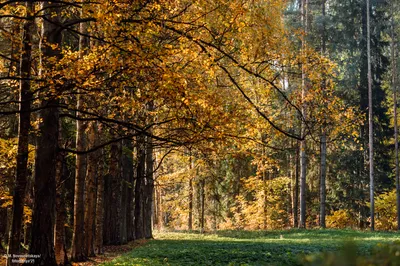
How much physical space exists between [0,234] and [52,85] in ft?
46.2

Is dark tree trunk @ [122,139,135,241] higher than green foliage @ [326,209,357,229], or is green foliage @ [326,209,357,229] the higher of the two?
dark tree trunk @ [122,139,135,241]

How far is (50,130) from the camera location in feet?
33.8

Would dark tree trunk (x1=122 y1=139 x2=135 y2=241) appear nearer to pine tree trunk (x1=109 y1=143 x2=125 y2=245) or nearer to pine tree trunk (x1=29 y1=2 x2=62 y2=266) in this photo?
pine tree trunk (x1=109 y1=143 x2=125 y2=245)

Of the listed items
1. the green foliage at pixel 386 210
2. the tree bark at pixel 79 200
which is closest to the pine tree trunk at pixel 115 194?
the tree bark at pixel 79 200

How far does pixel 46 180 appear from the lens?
10.1m

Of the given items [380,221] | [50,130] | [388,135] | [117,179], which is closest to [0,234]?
[117,179]

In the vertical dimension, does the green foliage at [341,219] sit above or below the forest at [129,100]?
below

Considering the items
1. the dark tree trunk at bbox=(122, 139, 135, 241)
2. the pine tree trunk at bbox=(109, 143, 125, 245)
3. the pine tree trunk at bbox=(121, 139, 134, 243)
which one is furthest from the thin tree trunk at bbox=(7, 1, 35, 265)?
the dark tree trunk at bbox=(122, 139, 135, 241)

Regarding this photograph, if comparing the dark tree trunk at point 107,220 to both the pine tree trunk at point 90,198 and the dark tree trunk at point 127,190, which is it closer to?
the dark tree trunk at point 127,190

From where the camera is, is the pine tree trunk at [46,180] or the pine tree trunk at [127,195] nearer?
the pine tree trunk at [46,180]

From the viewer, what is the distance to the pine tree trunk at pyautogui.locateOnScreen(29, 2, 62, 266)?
982cm

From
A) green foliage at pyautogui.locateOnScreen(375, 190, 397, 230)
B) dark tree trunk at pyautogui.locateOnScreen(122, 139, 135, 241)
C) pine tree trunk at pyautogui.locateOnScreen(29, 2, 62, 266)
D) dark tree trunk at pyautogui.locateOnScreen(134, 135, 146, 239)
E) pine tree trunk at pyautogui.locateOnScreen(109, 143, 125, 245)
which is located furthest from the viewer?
green foliage at pyautogui.locateOnScreen(375, 190, 397, 230)

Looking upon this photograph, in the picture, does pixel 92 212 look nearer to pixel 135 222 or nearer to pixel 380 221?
pixel 135 222

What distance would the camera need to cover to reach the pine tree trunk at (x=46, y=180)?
32.2 feet
